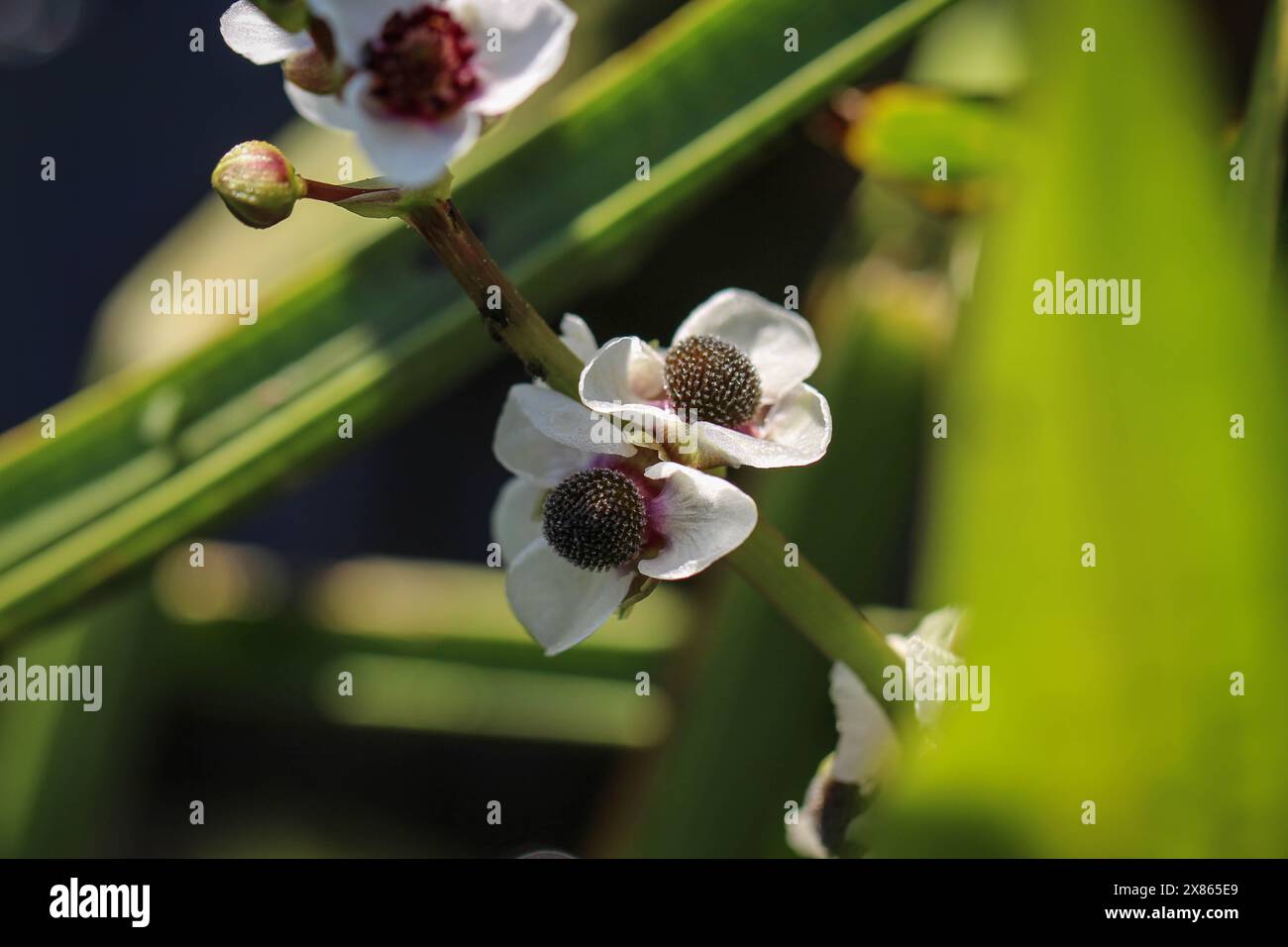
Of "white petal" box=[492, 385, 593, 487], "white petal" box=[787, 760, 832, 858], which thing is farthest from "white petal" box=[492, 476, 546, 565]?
"white petal" box=[787, 760, 832, 858]

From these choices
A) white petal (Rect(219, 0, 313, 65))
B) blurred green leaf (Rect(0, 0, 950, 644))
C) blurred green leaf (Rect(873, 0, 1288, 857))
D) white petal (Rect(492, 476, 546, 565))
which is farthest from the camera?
blurred green leaf (Rect(0, 0, 950, 644))

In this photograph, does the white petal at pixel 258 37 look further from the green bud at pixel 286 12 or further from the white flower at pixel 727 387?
the white flower at pixel 727 387

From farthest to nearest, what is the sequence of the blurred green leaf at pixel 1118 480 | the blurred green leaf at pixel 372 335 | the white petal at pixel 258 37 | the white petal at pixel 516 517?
1. the blurred green leaf at pixel 372 335
2. the white petal at pixel 516 517
3. the white petal at pixel 258 37
4. the blurred green leaf at pixel 1118 480

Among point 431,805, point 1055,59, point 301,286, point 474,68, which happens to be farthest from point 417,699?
point 1055,59

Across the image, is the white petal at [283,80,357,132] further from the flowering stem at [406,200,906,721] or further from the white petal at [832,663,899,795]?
the white petal at [832,663,899,795]

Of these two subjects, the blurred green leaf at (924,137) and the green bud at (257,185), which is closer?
the green bud at (257,185)

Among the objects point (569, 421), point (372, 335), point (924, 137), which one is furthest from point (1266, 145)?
point (372, 335)

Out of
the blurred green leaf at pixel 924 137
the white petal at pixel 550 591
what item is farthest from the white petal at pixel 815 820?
the blurred green leaf at pixel 924 137
